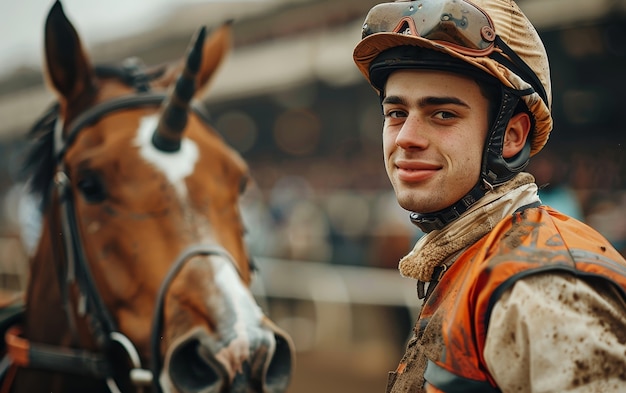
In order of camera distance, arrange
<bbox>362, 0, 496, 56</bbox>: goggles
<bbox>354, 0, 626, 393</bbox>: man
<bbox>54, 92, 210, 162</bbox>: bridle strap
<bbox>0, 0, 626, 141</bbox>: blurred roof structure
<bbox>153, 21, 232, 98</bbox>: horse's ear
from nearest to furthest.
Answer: <bbox>354, 0, 626, 393</bbox>: man < <bbox>362, 0, 496, 56</bbox>: goggles < <bbox>54, 92, 210, 162</bbox>: bridle strap < <bbox>153, 21, 232, 98</bbox>: horse's ear < <bbox>0, 0, 626, 141</bbox>: blurred roof structure

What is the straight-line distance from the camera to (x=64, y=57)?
3029mm

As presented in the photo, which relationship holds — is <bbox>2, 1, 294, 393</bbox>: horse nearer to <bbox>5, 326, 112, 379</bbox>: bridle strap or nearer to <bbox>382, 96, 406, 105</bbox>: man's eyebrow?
<bbox>5, 326, 112, 379</bbox>: bridle strap

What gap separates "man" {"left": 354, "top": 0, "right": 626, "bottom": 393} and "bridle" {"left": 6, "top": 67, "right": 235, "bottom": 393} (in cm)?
129

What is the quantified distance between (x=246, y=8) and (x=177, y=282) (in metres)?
11.2

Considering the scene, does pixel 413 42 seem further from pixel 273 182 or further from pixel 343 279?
pixel 273 182

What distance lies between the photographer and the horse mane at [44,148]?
3.17 m

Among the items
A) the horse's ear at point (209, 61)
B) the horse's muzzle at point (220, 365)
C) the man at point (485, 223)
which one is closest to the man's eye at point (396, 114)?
the man at point (485, 223)

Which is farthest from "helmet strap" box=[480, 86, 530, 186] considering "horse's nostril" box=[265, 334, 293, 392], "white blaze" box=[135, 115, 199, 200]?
"white blaze" box=[135, 115, 199, 200]

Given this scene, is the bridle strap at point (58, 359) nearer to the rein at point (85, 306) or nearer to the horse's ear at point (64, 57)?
the rein at point (85, 306)

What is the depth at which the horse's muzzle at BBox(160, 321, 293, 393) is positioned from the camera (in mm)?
2338

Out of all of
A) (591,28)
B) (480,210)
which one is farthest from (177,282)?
(591,28)

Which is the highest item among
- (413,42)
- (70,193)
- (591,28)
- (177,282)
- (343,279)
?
(591,28)

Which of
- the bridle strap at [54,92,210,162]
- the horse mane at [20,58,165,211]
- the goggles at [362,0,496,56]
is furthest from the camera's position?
the horse mane at [20,58,165,211]

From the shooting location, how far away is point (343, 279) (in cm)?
780
